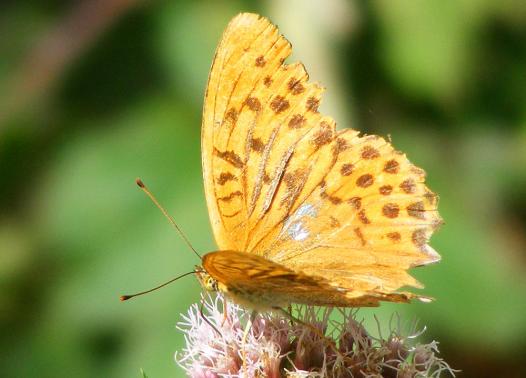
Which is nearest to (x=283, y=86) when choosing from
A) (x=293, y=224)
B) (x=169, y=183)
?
(x=293, y=224)

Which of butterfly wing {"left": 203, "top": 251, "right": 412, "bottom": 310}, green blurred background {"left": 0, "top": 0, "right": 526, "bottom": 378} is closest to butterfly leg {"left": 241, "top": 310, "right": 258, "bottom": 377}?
butterfly wing {"left": 203, "top": 251, "right": 412, "bottom": 310}

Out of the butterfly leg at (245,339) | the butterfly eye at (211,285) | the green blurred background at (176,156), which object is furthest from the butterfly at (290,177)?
the green blurred background at (176,156)

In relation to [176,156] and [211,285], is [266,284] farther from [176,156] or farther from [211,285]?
[176,156]

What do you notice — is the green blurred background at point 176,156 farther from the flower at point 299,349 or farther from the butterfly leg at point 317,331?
the butterfly leg at point 317,331

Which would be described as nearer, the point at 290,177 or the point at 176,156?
Result: the point at 290,177

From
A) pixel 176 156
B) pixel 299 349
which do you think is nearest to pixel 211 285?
pixel 299 349

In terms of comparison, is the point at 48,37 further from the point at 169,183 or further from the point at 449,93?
the point at 449,93
